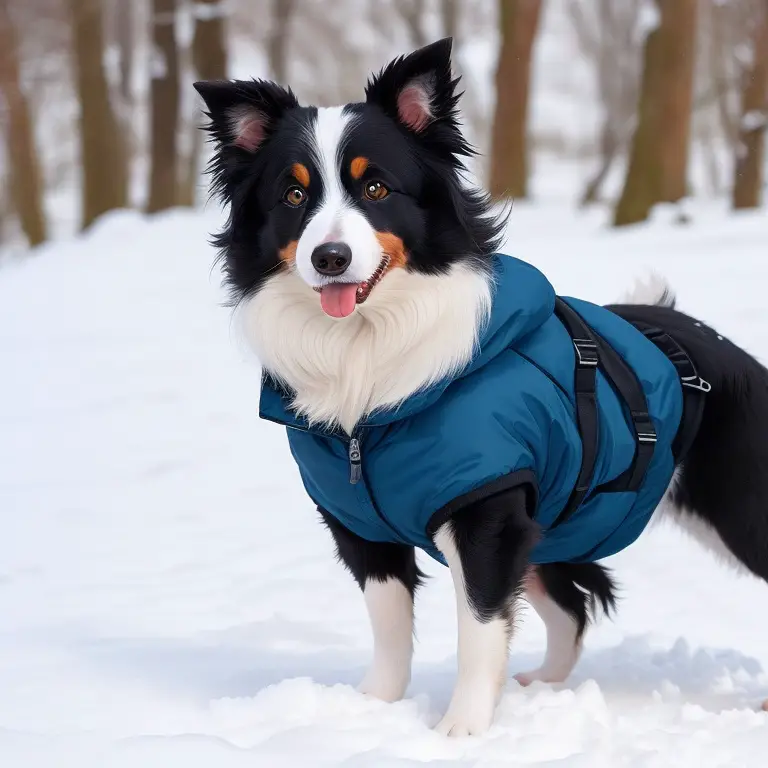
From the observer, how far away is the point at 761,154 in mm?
14719

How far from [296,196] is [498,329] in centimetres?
75

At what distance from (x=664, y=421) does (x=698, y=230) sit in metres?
9.18

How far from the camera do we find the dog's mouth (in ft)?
11.2

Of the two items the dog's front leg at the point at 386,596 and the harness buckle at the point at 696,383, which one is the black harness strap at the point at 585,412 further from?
the dog's front leg at the point at 386,596

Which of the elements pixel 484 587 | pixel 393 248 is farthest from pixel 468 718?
pixel 393 248

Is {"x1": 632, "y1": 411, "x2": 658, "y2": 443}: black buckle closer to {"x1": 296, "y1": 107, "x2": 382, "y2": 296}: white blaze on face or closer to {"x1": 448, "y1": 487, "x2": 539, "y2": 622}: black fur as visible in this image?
{"x1": 448, "y1": 487, "x2": 539, "y2": 622}: black fur

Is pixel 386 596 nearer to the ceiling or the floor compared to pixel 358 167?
nearer to the floor

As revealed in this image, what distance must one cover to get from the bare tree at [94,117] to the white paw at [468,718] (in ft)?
52.6

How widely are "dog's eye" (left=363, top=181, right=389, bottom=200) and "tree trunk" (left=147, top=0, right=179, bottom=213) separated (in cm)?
1571

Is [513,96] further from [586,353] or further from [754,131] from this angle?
[586,353]

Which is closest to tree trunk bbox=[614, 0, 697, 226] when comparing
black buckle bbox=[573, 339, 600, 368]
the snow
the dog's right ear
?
the snow

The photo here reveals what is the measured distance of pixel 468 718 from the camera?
3504 millimetres

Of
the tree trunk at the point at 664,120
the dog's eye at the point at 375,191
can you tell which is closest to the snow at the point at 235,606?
the dog's eye at the point at 375,191

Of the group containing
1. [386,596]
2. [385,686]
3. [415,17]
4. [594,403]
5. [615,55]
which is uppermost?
[415,17]
